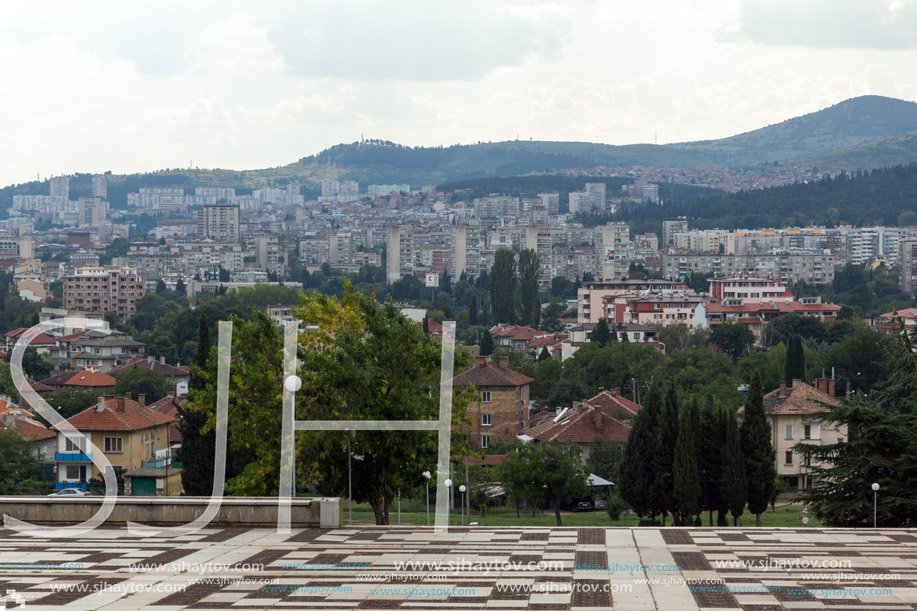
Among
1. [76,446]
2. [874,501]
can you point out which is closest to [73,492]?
[76,446]

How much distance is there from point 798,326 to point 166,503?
7303cm

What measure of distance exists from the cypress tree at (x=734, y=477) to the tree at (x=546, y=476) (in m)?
4.15

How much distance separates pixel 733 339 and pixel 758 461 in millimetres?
47242

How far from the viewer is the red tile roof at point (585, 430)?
135ft

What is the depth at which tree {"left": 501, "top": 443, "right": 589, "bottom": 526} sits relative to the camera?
33.1 m

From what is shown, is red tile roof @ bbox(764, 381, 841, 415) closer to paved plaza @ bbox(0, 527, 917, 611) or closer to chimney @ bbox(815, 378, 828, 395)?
chimney @ bbox(815, 378, 828, 395)

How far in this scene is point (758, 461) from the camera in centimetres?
3172

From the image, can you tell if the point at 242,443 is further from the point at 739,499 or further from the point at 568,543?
the point at 739,499

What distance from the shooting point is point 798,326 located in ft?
278

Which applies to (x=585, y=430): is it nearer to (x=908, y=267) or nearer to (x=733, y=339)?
(x=733, y=339)

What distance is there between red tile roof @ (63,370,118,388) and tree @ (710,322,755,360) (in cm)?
3767

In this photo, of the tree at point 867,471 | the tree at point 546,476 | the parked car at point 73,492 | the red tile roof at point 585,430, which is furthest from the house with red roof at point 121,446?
the tree at point 867,471

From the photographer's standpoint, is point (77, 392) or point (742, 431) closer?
point (742, 431)

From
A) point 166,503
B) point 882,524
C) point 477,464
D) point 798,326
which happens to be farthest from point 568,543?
point 798,326
